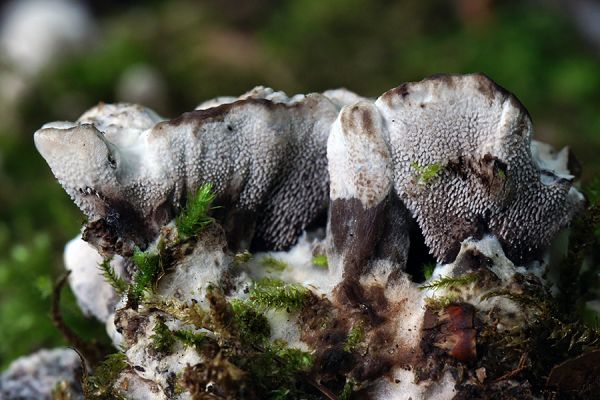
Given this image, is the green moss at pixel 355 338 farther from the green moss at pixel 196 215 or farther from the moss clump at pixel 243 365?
the green moss at pixel 196 215

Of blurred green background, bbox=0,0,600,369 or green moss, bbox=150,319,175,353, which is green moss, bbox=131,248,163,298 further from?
blurred green background, bbox=0,0,600,369

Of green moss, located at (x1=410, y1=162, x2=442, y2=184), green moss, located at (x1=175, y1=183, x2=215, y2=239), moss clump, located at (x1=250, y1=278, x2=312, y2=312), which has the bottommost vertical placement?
moss clump, located at (x1=250, y1=278, x2=312, y2=312)

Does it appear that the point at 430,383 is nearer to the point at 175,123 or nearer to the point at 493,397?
the point at 493,397

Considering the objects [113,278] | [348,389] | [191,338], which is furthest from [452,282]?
[113,278]

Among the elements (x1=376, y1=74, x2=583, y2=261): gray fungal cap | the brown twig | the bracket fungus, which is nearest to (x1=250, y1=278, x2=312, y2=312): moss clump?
the bracket fungus

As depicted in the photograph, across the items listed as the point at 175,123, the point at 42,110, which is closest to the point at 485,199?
the point at 175,123

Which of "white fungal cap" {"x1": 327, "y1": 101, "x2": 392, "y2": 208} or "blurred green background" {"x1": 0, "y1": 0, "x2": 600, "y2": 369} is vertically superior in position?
"white fungal cap" {"x1": 327, "y1": 101, "x2": 392, "y2": 208}
